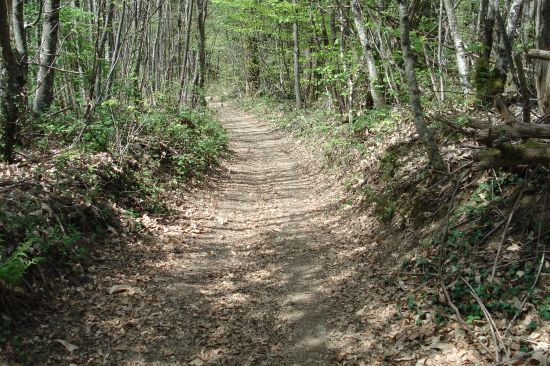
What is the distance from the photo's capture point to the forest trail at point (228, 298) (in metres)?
4.30

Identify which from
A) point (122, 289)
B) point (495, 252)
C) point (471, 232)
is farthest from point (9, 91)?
point (495, 252)

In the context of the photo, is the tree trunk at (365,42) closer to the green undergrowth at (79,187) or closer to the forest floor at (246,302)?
the forest floor at (246,302)

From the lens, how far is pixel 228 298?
18.0 feet

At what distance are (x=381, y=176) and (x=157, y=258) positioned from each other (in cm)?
456

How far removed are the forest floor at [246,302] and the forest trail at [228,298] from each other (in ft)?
0.05

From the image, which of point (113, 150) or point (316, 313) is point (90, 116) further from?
point (316, 313)

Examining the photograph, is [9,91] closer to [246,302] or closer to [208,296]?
[208,296]

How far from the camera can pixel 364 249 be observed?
665 centimetres

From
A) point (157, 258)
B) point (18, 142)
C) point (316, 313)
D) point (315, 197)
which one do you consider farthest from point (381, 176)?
point (18, 142)

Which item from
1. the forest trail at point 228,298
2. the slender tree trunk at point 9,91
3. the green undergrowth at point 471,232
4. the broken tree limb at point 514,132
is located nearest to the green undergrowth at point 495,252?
the green undergrowth at point 471,232

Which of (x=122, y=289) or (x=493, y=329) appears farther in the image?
(x=122, y=289)

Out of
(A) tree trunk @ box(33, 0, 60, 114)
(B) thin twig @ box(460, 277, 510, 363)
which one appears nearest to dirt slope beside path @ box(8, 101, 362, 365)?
(B) thin twig @ box(460, 277, 510, 363)

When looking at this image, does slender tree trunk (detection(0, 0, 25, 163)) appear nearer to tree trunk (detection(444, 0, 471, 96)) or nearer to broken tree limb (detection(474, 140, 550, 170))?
broken tree limb (detection(474, 140, 550, 170))

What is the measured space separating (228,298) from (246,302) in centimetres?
26
